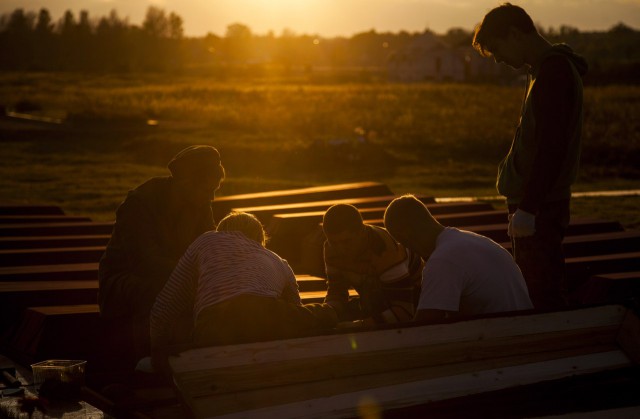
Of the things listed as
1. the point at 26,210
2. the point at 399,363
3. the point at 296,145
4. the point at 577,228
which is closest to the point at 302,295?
the point at 399,363

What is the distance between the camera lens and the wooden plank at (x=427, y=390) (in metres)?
4.91

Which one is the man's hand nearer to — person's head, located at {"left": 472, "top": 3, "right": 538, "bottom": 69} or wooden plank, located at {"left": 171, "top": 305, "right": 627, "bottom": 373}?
wooden plank, located at {"left": 171, "top": 305, "right": 627, "bottom": 373}

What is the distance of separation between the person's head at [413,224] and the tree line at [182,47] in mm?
64818

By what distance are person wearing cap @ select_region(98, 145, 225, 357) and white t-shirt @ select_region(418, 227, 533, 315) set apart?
2039 mm

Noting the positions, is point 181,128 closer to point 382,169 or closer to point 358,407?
point 382,169

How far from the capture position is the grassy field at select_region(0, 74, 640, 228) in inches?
846

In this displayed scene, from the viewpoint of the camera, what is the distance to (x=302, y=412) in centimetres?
494

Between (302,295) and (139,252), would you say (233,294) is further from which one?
(302,295)

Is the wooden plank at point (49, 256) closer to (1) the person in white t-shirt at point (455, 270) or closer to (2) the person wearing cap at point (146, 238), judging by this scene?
(2) the person wearing cap at point (146, 238)

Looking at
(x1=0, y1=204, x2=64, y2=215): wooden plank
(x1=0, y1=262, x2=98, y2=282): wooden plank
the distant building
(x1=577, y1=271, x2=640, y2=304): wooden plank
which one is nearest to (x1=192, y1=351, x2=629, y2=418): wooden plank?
(x1=577, y1=271, x2=640, y2=304): wooden plank

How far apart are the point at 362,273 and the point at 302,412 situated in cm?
215

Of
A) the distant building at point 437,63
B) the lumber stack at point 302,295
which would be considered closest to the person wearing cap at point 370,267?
the lumber stack at point 302,295

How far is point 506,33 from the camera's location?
5.84m

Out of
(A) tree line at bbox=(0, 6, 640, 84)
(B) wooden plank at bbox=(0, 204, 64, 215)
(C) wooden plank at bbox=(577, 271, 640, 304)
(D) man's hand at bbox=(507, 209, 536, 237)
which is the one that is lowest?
(A) tree line at bbox=(0, 6, 640, 84)
